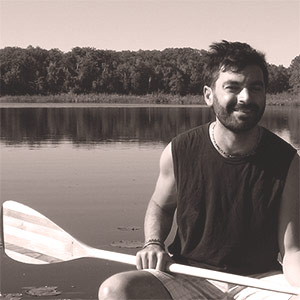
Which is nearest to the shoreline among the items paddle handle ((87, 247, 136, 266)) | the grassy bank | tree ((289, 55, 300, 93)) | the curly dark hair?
the grassy bank

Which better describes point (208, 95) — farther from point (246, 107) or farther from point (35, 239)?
point (35, 239)

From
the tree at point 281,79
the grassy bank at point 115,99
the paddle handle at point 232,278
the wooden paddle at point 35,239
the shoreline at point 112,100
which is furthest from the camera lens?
the tree at point 281,79

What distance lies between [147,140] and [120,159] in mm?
4309

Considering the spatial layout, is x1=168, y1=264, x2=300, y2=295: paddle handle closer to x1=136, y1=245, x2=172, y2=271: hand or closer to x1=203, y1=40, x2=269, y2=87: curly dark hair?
x1=136, y1=245, x2=172, y2=271: hand

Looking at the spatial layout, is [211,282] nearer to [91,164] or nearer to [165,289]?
[165,289]

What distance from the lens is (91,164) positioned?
10.5 meters

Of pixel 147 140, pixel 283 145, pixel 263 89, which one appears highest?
pixel 263 89

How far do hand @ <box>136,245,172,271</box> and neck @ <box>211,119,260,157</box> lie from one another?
47cm

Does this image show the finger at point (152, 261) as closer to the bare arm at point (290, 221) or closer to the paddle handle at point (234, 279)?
the paddle handle at point (234, 279)

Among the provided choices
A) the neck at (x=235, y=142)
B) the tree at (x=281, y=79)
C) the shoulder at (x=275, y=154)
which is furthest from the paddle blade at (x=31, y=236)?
the tree at (x=281, y=79)

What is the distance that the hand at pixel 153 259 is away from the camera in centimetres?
268

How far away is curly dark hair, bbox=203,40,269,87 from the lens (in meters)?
2.78

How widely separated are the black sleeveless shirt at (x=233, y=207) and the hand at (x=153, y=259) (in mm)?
122

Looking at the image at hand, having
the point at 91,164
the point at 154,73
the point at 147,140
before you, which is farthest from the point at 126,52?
the point at 91,164
